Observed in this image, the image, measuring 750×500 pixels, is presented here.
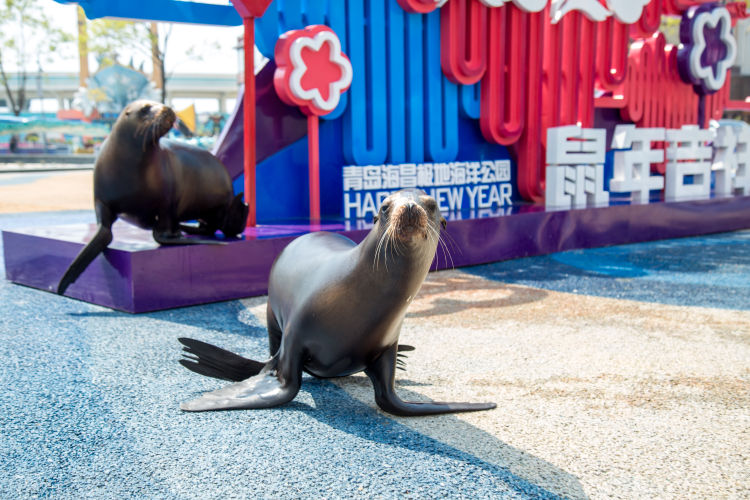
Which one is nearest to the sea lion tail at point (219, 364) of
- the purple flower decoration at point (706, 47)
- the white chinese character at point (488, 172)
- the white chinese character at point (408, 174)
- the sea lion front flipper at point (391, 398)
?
the sea lion front flipper at point (391, 398)

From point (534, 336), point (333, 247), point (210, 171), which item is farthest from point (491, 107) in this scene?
point (333, 247)

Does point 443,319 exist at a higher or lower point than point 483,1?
lower

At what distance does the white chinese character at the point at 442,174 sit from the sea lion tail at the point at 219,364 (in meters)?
4.65

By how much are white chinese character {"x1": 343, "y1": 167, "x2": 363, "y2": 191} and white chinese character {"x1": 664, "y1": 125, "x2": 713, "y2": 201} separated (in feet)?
12.6

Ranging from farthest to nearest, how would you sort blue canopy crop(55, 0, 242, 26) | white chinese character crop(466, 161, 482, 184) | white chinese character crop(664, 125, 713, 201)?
white chinese character crop(664, 125, 713, 201) < white chinese character crop(466, 161, 482, 184) < blue canopy crop(55, 0, 242, 26)

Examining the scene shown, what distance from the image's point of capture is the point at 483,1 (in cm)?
720

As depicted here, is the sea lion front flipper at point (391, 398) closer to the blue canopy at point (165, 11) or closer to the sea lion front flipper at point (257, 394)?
the sea lion front flipper at point (257, 394)

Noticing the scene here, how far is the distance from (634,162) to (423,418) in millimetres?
6360

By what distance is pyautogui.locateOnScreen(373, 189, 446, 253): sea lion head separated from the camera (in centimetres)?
210

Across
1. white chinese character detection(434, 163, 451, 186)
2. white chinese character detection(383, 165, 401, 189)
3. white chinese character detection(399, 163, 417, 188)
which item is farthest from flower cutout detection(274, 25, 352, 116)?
white chinese character detection(434, 163, 451, 186)

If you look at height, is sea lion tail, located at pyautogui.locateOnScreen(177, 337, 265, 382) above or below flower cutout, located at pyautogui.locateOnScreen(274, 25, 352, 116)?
below

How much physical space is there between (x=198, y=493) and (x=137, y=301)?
2.43m

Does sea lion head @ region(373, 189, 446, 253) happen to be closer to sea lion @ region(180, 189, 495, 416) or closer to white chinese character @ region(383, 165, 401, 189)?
sea lion @ region(180, 189, 495, 416)

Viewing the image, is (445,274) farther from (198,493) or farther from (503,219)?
(198,493)
